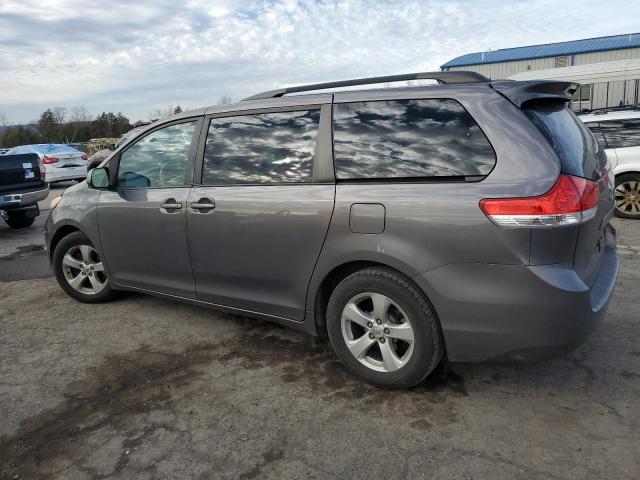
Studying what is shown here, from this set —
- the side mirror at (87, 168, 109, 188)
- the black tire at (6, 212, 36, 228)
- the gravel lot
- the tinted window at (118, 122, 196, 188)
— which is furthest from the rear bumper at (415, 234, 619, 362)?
the black tire at (6, 212, 36, 228)

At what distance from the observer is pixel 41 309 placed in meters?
4.91

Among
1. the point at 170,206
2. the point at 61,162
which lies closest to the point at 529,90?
the point at 170,206

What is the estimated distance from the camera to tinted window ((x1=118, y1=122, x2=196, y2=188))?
3965mm

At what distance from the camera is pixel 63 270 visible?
4930 millimetres

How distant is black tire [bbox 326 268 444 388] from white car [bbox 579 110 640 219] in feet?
20.5

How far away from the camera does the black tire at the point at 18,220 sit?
934 centimetres

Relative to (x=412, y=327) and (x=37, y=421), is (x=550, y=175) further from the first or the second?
(x=37, y=421)

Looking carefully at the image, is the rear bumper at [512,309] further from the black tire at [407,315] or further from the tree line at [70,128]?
the tree line at [70,128]

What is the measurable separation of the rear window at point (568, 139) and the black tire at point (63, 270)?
3.74m

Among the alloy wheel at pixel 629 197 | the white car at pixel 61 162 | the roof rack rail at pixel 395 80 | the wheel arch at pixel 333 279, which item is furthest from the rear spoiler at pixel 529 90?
the white car at pixel 61 162

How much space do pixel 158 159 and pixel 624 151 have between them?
686 centimetres

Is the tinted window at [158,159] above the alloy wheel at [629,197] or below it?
above

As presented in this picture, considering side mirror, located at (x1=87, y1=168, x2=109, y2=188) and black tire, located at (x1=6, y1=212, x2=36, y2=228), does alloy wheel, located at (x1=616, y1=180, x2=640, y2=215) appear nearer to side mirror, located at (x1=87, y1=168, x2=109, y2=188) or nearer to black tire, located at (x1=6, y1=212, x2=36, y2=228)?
side mirror, located at (x1=87, y1=168, x2=109, y2=188)

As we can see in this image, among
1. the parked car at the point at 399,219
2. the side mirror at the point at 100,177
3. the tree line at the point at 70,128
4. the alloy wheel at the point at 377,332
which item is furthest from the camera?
the tree line at the point at 70,128
